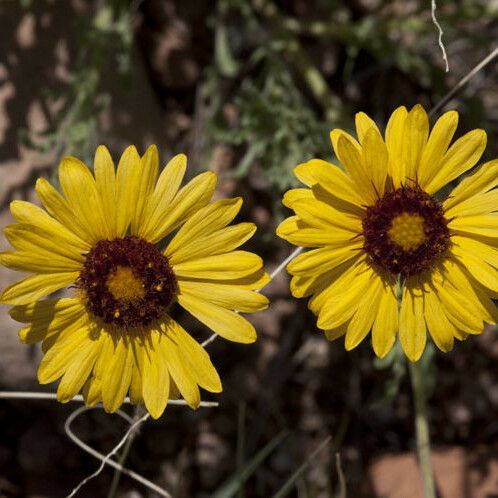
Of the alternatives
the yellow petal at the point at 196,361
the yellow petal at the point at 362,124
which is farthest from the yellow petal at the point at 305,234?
the yellow petal at the point at 196,361

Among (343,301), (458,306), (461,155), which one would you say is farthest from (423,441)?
(461,155)

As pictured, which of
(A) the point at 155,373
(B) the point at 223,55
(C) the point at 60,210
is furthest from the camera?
(B) the point at 223,55

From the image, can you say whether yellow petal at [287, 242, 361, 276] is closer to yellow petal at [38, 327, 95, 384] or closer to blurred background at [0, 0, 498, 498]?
yellow petal at [38, 327, 95, 384]

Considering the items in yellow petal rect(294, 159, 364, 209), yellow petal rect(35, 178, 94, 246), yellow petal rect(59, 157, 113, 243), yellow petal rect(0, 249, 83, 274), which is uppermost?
yellow petal rect(294, 159, 364, 209)

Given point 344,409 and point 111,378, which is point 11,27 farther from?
point 344,409

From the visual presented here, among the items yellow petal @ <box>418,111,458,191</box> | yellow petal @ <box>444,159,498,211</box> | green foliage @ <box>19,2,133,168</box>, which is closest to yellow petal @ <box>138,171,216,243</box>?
yellow petal @ <box>418,111,458,191</box>

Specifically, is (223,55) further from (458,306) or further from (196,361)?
(458,306)

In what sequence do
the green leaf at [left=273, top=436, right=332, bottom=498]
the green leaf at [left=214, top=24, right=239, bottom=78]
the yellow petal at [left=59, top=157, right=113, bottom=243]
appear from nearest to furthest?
the yellow petal at [left=59, top=157, right=113, bottom=243] < the green leaf at [left=273, top=436, right=332, bottom=498] < the green leaf at [left=214, top=24, right=239, bottom=78]
